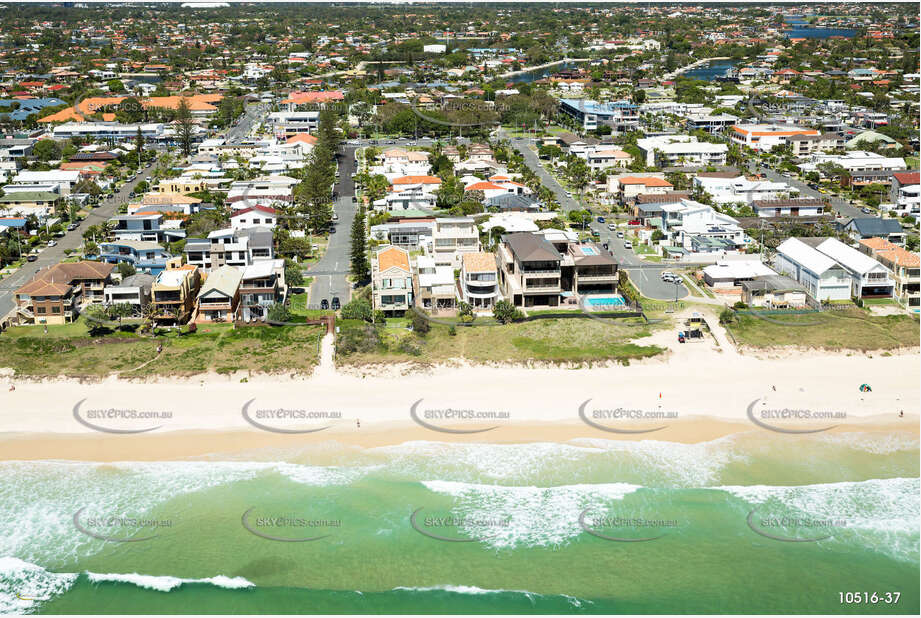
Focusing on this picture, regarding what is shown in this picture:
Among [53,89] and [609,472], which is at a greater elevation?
[53,89]

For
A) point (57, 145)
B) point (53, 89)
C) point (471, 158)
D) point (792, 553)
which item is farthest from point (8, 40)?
point (792, 553)

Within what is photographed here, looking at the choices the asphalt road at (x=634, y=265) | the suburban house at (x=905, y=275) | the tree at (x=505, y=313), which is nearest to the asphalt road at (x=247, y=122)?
the asphalt road at (x=634, y=265)

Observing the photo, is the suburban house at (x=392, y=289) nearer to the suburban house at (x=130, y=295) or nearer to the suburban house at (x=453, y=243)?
the suburban house at (x=453, y=243)

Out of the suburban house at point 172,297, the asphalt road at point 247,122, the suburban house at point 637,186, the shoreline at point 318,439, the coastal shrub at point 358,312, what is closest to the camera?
the shoreline at point 318,439

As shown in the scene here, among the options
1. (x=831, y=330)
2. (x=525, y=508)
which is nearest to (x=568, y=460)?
(x=525, y=508)

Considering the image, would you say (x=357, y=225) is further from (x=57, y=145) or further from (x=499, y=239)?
(x=57, y=145)
